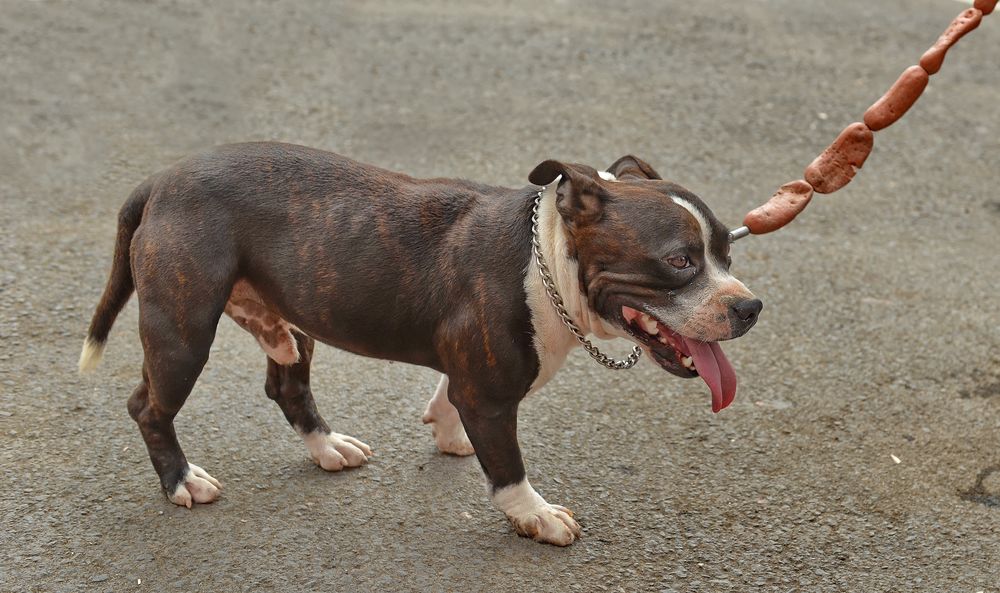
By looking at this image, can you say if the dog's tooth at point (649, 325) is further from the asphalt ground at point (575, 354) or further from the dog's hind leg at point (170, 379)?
the dog's hind leg at point (170, 379)

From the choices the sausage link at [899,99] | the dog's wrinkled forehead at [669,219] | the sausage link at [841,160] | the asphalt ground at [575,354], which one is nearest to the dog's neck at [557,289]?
the dog's wrinkled forehead at [669,219]

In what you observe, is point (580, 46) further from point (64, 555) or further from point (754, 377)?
point (64, 555)

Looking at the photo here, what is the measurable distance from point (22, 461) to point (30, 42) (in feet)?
14.7

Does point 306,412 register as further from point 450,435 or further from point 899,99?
point 899,99

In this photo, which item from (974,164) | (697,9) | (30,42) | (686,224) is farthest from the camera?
(697,9)

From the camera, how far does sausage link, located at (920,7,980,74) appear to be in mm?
3869

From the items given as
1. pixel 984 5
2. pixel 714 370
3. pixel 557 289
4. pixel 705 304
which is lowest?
pixel 714 370

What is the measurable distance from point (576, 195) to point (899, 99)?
4.11 ft

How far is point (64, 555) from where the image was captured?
12.3 ft

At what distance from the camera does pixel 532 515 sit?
3883 millimetres

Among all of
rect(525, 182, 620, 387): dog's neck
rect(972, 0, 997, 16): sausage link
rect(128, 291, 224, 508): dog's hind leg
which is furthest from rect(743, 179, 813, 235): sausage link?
rect(128, 291, 224, 508): dog's hind leg

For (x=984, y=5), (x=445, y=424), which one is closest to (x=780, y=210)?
(x=984, y=5)

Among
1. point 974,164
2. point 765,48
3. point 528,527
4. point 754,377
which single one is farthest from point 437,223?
point 765,48

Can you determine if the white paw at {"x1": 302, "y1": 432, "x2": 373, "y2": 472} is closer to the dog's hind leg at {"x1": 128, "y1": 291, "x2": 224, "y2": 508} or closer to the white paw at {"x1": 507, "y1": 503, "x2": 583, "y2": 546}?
A: the dog's hind leg at {"x1": 128, "y1": 291, "x2": 224, "y2": 508}
